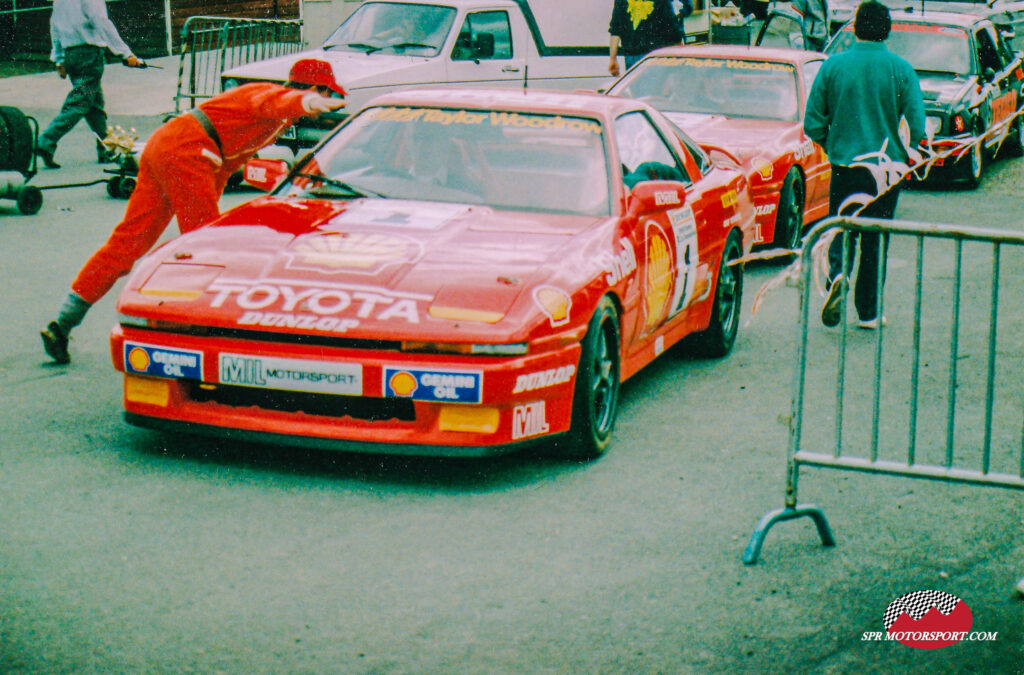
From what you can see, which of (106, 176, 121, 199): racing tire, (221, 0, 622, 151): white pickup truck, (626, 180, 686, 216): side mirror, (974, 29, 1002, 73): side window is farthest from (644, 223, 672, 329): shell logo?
(974, 29, 1002, 73): side window

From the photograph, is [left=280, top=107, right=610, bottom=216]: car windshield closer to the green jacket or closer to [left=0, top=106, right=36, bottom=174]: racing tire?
the green jacket

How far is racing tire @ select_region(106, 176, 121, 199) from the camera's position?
1209 centimetres

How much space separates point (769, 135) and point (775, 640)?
6901 mm

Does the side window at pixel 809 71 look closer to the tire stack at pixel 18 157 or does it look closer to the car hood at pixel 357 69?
the car hood at pixel 357 69

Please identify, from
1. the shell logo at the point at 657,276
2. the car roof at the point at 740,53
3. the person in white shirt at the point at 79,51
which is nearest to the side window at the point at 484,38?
the car roof at the point at 740,53

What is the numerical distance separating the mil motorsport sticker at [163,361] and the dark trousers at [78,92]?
8314mm

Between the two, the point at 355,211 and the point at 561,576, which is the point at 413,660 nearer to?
the point at 561,576

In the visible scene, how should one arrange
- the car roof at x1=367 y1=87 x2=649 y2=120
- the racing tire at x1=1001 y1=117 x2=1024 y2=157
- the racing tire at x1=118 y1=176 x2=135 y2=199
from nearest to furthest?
the car roof at x1=367 y1=87 x2=649 y2=120
the racing tire at x1=118 y1=176 x2=135 y2=199
the racing tire at x1=1001 y1=117 x2=1024 y2=157

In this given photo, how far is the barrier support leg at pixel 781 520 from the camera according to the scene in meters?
4.66

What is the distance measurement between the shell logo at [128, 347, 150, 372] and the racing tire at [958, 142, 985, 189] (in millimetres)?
10460

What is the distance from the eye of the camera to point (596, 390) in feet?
19.1

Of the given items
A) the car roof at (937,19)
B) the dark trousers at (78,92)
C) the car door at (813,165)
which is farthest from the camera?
the car roof at (937,19)

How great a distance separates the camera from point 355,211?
243 inches

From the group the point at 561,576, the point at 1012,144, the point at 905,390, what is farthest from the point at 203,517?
the point at 1012,144
